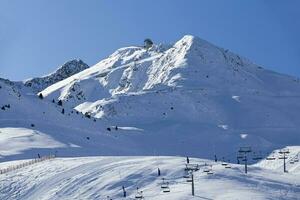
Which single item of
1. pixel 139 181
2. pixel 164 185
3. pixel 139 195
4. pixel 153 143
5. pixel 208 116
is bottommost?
pixel 139 195

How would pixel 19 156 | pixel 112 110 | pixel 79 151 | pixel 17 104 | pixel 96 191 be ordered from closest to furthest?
pixel 96 191
pixel 19 156
pixel 79 151
pixel 17 104
pixel 112 110

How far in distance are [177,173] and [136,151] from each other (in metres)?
60.9

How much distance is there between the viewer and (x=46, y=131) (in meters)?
127

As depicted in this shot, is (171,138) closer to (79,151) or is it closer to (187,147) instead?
(187,147)

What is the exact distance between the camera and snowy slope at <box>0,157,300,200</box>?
56.4m

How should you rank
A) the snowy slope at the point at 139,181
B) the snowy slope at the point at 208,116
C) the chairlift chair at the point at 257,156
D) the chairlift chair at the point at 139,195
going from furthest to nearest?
the snowy slope at the point at 208,116 → the chairlift chair at the point at 257,156 → the snowy slope at the point at 139,181 → the chairlift chair at the point at 139,195

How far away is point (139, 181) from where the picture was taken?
6184cm

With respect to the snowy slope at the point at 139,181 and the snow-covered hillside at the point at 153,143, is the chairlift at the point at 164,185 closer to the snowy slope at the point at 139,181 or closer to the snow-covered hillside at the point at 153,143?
the snowy slope at the point at 139,181

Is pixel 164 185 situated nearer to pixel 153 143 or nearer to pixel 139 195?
pixel 139 195

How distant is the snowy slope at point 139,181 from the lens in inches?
2221

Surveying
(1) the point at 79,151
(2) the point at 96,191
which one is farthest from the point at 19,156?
(2) the point at 96,191

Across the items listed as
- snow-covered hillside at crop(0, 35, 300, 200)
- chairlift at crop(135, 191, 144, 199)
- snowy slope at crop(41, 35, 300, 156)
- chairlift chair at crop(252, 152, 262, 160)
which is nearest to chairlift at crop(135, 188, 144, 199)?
chairlift at crop(135, 191, 144, 199)

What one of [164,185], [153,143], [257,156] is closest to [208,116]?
[153,143]

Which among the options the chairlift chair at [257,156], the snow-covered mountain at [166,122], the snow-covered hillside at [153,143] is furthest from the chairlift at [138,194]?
the chairlift chair at [257,156]
